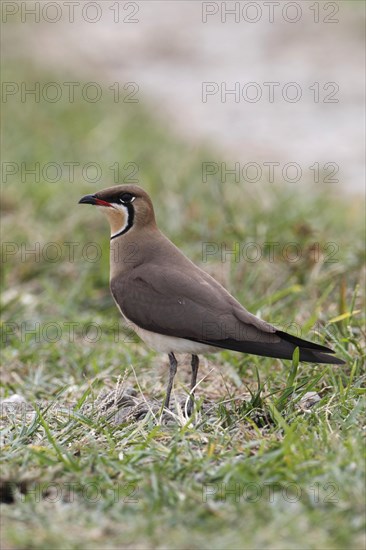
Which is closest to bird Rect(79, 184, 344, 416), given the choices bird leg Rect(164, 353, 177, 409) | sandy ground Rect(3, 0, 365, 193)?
bird leg Rect(164, 353, 177, 409)

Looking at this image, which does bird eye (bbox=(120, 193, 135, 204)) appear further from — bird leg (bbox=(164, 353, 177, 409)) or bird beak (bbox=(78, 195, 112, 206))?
bird leg (bbox=(164, 353, 177, 409))

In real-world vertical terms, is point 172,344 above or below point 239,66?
below

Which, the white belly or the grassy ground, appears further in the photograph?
the white belly

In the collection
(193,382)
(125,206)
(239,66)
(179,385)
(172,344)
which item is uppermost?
(239,66)

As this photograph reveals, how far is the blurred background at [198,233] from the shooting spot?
3.42m

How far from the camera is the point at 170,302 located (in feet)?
14.6

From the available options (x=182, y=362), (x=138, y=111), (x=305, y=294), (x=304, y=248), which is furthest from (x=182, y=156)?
(x=182, y=362)

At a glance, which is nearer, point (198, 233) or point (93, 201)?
point (93, 201)

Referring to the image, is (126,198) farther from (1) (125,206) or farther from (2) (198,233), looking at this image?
(2) (198,233)

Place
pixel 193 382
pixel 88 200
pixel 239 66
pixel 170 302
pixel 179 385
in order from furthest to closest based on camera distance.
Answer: pixel 239 66
pixel 179 385
pixel 88 200
pixel 193 382
pixel 170 302

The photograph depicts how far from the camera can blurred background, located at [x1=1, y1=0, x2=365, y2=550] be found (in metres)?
3.42

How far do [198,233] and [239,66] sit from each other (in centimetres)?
838

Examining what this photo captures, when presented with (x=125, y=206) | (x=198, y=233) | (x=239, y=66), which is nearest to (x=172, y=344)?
(x=125, y=206)

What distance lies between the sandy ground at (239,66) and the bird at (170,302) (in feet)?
14.1
